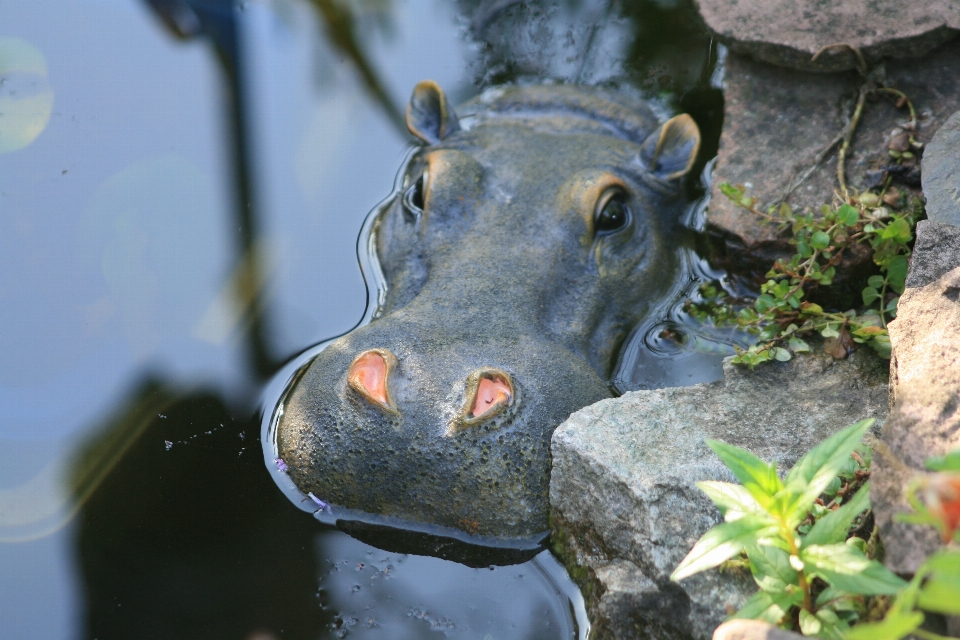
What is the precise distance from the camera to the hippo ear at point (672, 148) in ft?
15.2

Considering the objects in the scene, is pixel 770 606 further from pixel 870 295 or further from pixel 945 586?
pixel 870 295

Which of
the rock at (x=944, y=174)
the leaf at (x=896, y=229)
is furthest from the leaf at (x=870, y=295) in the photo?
the rock at (x=944, y=174)

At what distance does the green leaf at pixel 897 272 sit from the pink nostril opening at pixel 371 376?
6.86ft

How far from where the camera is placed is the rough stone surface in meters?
4.19

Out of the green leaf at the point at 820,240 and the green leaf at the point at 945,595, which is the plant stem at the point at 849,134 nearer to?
the green leaf at the point at 820,240

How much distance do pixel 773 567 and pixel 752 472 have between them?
0.26 meters

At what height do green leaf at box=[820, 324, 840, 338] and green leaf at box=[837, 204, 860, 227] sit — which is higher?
green leaf at box=[837, 204, 860, 227]

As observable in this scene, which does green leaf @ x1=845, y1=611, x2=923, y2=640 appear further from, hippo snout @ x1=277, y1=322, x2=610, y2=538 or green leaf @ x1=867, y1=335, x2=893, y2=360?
green leaf @ x1=867, y1=335, x2=893, y2=360

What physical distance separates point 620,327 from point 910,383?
1.77 metres

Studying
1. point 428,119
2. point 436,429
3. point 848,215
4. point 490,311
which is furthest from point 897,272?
point 428,119

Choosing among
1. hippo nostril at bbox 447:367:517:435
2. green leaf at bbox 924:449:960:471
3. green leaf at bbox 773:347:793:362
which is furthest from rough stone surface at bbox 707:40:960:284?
green leaf at bbox 924:449:960:471

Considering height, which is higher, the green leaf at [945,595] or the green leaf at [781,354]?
the green leaf at [945,595]

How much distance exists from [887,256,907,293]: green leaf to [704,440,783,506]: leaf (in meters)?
1.65

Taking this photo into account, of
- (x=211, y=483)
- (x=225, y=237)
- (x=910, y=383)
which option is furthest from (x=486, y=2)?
(x=910, y=383)
